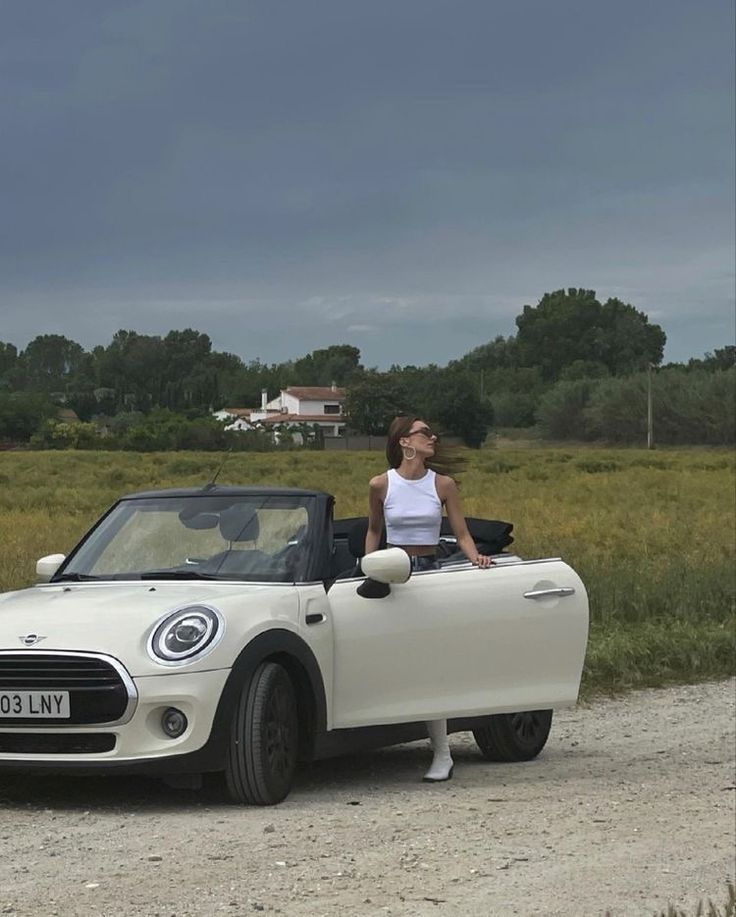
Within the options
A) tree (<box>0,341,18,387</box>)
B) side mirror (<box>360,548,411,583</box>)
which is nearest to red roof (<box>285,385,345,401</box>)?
tree (<box>0,341,18,387</box>)

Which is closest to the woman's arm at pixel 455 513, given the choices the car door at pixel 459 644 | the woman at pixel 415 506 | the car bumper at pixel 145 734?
the woman at pixel 415 506

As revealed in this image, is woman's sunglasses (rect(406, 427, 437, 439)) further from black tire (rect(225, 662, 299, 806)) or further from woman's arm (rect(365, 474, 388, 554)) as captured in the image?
black tire (rect(225, 662, 299, 806))

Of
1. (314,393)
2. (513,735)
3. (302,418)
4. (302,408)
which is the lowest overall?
(302,418)

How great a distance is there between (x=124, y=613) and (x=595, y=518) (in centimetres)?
2716

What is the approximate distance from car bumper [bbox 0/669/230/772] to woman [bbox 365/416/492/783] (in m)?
1.73

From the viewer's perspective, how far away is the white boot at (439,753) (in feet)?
26.9

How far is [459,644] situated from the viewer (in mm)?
8031

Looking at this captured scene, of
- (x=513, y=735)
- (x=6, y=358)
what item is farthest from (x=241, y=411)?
(x=513, y=735)

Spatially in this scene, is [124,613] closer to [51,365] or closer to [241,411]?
[51,365]

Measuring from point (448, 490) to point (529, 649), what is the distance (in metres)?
0.94

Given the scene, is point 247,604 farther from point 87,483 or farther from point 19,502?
point 87,483

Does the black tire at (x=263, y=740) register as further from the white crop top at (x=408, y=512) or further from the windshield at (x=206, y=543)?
the white crop top at (x=408, y=512)

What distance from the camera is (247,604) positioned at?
7301 millimetres

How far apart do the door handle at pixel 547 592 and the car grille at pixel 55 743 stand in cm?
238
